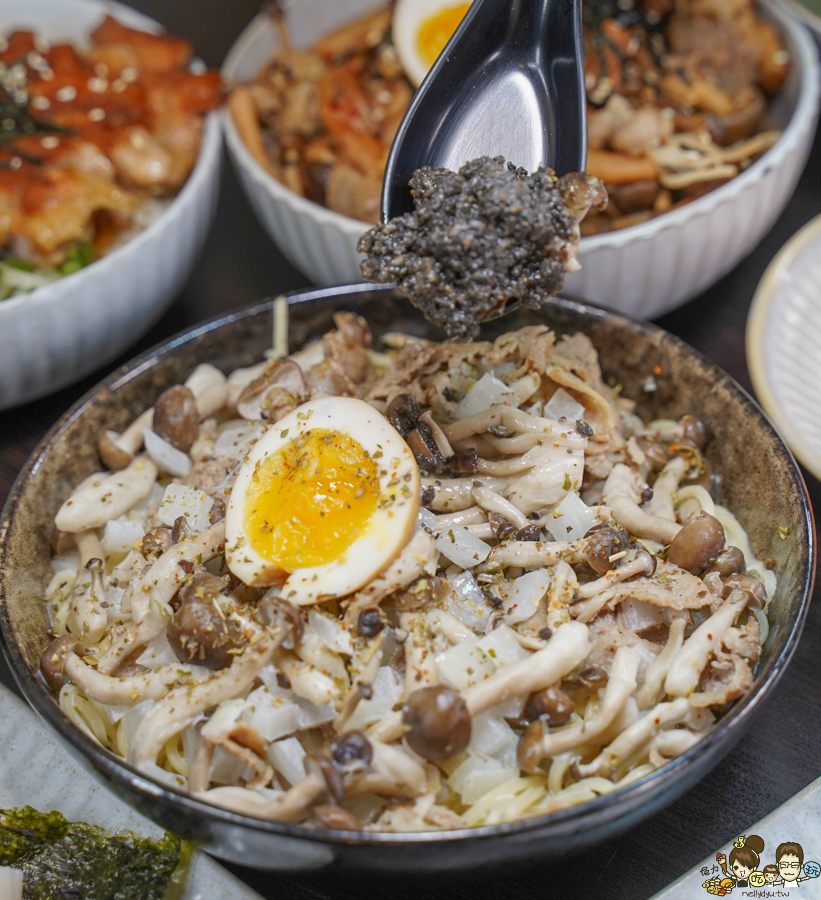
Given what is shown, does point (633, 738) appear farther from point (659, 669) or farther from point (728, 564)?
point (728, 564)

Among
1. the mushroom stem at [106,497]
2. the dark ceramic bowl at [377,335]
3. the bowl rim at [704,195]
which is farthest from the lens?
the bowl rim at [704,195]

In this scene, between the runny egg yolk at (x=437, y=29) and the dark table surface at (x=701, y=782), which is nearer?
the dark table surface at (x=701, y=782)

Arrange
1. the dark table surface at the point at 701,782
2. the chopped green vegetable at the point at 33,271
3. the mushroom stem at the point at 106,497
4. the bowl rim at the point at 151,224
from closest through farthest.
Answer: the dark table surface at the point at 701,782
the mushroom stem at the point at 106,497
the bowl rim at the point at 151,224
the chopped green vegetable at the point at 33,271

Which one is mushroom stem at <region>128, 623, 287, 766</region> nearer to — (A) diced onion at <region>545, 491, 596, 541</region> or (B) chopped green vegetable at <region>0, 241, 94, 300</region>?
(A) diced onion at <region>545, 491, 596, 541</region>

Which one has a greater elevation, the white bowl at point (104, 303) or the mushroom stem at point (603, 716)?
the white bowl at point (104, 303)

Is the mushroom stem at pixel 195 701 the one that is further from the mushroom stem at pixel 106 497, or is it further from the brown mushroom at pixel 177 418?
the brown mushroom at pixel 177 418

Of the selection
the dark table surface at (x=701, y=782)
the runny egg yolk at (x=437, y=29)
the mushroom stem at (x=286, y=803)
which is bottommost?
the dark table surface at (x=701, y=782)

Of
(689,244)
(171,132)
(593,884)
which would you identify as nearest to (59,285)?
(171,132)

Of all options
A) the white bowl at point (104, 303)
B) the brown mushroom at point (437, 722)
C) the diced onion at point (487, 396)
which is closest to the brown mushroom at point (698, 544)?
the diced onion at point (487, 396)
